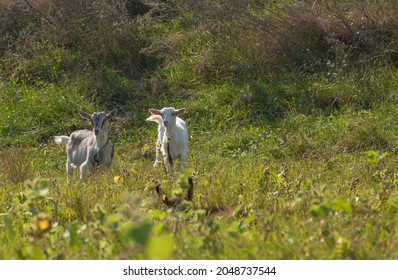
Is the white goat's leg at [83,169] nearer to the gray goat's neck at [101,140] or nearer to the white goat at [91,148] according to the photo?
the white goat at [91,148]

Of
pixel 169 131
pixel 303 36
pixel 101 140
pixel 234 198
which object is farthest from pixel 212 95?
pixel 234 198

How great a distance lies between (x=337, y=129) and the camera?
470 inches

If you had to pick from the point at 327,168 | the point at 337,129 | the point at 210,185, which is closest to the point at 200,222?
the point at 210,185

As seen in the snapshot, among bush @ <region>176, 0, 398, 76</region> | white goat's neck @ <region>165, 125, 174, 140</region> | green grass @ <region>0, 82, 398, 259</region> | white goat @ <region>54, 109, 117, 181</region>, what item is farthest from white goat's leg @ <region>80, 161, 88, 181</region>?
bush @ <region>176, 0, 398, 76</region>

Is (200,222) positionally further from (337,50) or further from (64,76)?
(64,76)

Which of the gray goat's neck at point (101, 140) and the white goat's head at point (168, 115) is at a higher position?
the white goat's head at point (168, 115)

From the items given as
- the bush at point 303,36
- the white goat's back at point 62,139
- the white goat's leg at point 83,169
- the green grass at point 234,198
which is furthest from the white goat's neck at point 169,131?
the bush at point 303,36

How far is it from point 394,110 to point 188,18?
541 centimetres

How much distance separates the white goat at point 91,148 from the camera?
11.1 meters

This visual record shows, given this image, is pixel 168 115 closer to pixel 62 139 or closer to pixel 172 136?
pixel 172 136

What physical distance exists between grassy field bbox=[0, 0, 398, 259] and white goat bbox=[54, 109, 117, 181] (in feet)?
0.99

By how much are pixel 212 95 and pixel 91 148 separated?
3.05 m

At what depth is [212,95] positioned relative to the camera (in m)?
13.8

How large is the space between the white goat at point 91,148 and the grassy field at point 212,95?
0.30 m
